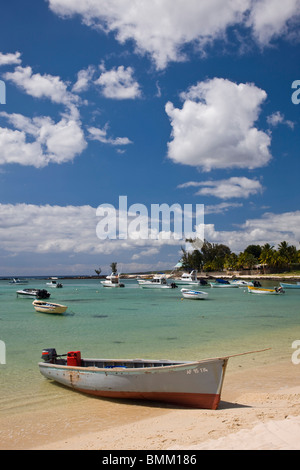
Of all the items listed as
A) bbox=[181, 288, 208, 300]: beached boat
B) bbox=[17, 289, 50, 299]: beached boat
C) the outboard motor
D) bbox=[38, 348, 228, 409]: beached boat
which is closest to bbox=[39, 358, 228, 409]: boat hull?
bbox=[38, 348, 228, 409]: beached boat

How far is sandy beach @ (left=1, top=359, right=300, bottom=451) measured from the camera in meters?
7.17

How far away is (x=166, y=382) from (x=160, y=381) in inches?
7.2

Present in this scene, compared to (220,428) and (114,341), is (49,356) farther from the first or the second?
(114,341)

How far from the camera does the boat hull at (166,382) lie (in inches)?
392

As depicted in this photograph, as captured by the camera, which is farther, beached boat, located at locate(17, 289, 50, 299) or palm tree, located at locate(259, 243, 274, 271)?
palm tree, located at locate(259, 243, 274, 271)

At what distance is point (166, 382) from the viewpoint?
1034 centimetres

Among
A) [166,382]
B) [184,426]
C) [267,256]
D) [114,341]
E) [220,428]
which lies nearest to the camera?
[220,428]

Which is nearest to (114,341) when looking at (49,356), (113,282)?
(49,356)

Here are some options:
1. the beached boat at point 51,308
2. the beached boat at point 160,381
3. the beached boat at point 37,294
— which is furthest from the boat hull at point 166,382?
the beached boat at point 37,294

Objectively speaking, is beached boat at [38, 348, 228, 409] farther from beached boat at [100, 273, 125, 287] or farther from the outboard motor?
beached boat at [100, 273, 125, 287]

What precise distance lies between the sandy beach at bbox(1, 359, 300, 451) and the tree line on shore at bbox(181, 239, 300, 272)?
130 metres

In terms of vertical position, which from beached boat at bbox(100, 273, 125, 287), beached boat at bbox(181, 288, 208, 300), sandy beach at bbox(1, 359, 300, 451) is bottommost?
beached boat at bbox(100, 273, 125, 287)
